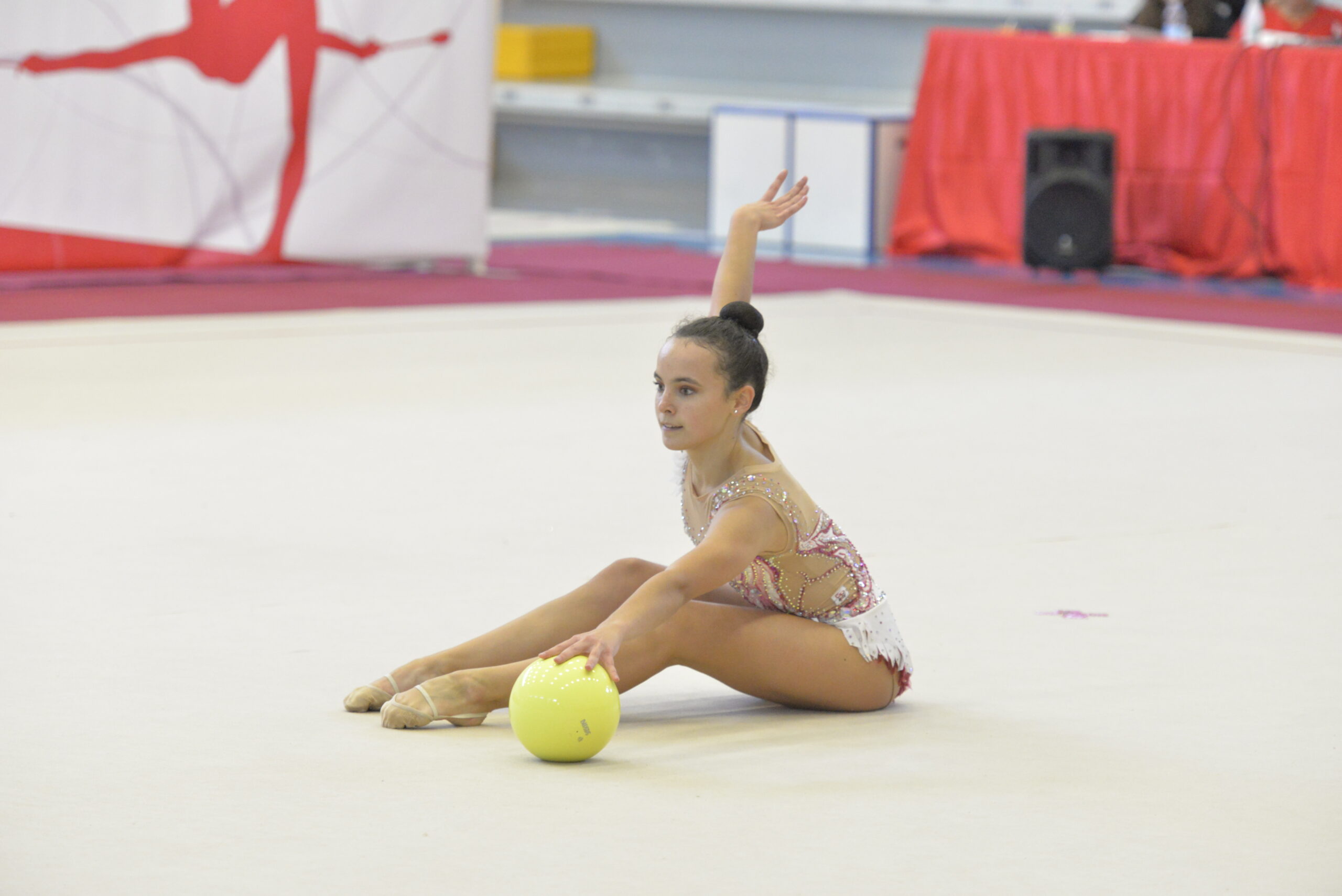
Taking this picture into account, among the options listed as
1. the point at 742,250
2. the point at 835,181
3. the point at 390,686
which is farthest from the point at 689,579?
the point at 835,181

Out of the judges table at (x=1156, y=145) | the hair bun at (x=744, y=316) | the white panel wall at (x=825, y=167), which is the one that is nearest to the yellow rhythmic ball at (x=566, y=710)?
the hair bun at (x=744, y=316)

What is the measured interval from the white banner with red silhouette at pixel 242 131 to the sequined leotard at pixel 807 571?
6777 mm

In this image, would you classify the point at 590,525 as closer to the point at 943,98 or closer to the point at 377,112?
the point at 377,112

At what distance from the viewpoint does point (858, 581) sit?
9.93ft

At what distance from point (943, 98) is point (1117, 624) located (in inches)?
333

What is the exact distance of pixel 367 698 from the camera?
2988mm

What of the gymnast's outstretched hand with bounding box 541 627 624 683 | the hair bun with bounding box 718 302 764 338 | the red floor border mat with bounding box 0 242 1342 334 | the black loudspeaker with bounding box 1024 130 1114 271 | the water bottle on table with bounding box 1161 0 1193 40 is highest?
the water bottle on table with bounding box 1161 0 1193 40

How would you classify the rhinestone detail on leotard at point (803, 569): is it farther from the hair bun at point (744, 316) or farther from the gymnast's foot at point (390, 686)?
the gymnast's foot at point (390, 686)

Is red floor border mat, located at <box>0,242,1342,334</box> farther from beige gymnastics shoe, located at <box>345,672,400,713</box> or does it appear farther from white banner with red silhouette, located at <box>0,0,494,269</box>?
beige gymnastics shoe, located at <box>345,672,400,713</box>

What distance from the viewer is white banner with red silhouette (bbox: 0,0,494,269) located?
909 cm

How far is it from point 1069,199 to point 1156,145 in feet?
2.35

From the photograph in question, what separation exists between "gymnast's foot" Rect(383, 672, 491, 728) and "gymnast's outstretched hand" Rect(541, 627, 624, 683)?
0.71ft

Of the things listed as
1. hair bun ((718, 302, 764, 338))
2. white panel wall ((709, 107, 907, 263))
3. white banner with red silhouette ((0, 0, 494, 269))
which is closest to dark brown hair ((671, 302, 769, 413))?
hair bun ((718, 302, 764, 338))

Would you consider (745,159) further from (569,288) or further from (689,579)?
(689,579)
